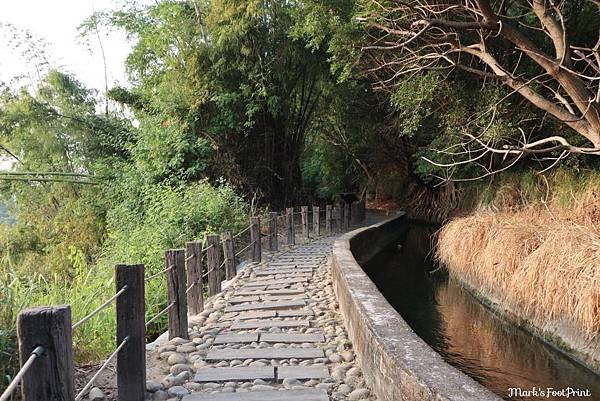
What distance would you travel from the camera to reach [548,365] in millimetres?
5176

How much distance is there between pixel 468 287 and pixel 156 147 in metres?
7.91

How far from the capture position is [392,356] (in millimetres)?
2906

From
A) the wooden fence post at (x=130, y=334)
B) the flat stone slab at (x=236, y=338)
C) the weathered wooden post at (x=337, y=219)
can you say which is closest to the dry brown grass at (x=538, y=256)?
the flat stone slab at (x=236, y=338)

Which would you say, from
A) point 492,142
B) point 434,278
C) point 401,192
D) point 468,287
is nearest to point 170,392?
point 468,287

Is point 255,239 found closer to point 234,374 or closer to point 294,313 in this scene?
point 294,313

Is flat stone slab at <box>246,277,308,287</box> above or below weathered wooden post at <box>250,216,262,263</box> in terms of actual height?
below

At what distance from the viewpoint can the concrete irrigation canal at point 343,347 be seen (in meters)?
3.07

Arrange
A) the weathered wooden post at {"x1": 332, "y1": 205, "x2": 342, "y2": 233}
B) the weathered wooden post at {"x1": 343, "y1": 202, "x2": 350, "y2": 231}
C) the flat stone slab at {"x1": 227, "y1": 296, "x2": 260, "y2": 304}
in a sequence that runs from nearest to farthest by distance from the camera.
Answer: the flat stone slab at {"x1": 227, "y1": 296, "x2": 260, "y2": 304} → the weathered wooden post at {"x1": 332, "y1": 205, "x2": 342, "y2": 233} → the weathered wooden post at {"x1": 343, "y1": 202, "x2": 350, "y2": 231}

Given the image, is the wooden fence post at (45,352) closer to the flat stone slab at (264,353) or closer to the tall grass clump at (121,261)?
the tall grass clump at (121,261)

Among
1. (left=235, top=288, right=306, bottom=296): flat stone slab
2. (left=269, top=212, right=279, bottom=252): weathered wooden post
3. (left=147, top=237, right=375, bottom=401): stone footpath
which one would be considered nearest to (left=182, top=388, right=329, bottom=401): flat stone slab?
(left=147, top=237, right=375, bottom=401): stone footpath

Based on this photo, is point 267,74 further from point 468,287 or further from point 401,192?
point 401,192

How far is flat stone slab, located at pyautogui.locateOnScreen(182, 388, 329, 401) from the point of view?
10.2 ft

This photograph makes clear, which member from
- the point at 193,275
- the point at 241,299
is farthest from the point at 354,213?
the point at 193,275

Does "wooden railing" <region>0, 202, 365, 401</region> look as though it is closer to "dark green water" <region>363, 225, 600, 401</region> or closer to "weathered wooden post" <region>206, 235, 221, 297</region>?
"weathered wooden post" <region>206, 235, 221, 297</region>
